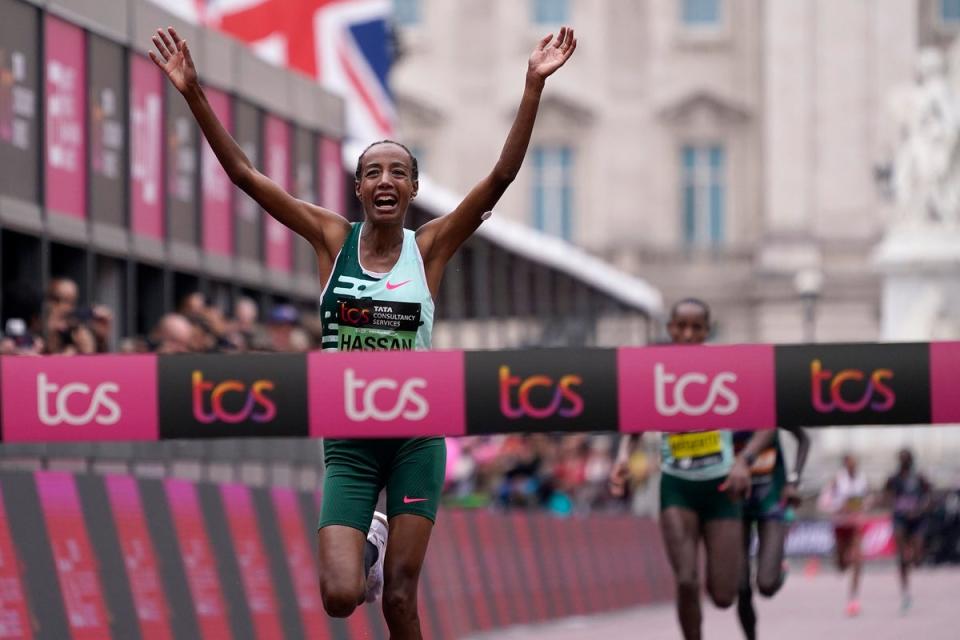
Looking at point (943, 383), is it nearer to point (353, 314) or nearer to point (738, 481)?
point (738, 481)

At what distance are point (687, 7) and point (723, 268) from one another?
8236 mm

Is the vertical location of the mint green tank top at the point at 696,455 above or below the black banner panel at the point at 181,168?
below

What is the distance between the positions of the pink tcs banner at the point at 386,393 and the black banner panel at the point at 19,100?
23.1 ft

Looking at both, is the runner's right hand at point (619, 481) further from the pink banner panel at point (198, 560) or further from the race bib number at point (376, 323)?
the race bib number at point (376, 323)

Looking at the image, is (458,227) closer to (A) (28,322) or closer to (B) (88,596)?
(B) (88,596)

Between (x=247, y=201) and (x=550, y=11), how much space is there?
5549 cm

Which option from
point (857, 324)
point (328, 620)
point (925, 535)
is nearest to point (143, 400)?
point (328, 620)

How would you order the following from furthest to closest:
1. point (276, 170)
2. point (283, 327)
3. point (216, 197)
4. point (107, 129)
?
1. point (276, 170)
2. point (216, 197)
3. point (107, 129)
4. point (283, 327)

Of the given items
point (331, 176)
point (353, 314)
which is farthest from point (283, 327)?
point (331, 176)

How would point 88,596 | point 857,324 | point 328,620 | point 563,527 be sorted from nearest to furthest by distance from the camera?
point 88,596 < point 328,620 < point 563,527 < point 857,324

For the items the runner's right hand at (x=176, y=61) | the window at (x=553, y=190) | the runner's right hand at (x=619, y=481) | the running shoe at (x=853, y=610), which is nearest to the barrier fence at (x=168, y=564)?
the runner's right hand at (x=619, y=481)

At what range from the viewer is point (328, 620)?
15.3 metres

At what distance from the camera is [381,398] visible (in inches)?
455

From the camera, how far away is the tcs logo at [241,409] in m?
11.9
